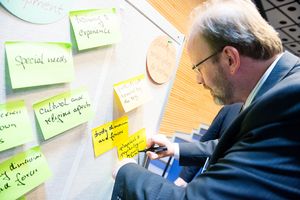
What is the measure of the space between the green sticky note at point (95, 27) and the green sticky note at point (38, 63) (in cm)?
4

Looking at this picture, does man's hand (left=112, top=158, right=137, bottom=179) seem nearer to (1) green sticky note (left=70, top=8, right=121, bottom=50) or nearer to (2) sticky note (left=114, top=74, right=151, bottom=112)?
(2) sticky note (left=114, top=74, right=151, bottom=112)

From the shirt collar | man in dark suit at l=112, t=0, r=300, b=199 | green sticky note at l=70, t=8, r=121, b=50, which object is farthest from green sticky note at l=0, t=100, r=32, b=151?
the shirt collar

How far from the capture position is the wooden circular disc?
0.95 m

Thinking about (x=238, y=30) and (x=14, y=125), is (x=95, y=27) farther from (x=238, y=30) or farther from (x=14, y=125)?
(x=238, y=30)

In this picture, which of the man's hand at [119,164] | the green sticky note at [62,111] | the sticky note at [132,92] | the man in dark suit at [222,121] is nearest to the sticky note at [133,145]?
the man's hand at [119,164]

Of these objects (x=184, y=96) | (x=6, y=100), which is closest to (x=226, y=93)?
(x=6, y=100)

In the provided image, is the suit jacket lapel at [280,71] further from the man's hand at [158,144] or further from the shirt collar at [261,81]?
the man's hand at [158,144]

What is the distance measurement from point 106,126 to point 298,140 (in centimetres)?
48

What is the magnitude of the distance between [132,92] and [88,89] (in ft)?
0.63

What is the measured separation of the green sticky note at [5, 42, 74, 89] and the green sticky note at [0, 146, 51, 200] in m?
0.15

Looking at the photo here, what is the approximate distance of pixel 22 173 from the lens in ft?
1.90

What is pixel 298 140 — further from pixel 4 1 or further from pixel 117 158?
pixel 4 1

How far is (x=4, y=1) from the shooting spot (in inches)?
19.7

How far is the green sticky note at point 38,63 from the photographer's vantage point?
53cm
